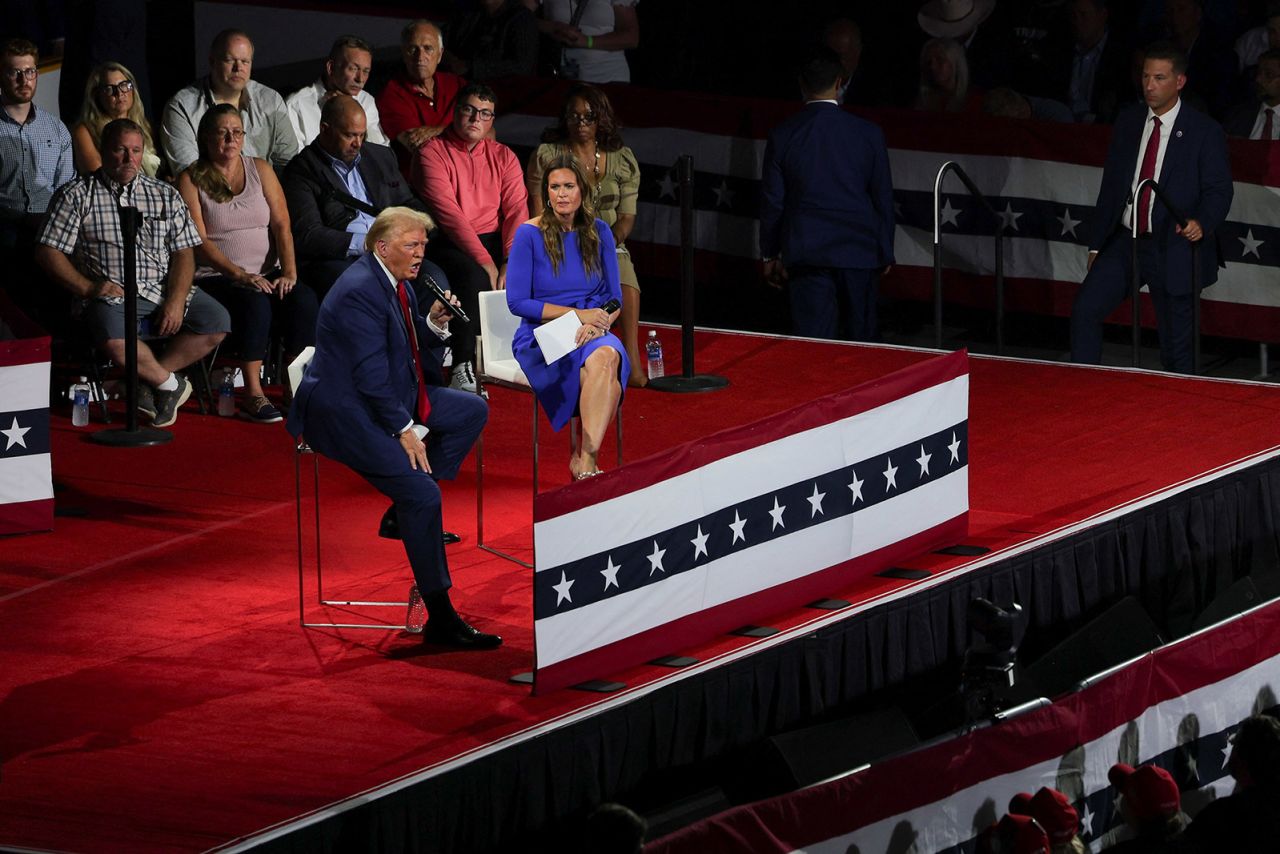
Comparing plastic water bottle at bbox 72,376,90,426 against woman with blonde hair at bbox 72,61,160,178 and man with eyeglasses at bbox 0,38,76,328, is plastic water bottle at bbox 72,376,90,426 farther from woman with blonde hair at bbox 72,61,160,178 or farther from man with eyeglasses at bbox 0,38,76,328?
woman with blonde hair at bbox 72,61,160,178

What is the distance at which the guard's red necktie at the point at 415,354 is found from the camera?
23.5 ft

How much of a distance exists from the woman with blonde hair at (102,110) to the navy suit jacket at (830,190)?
→ 118 inches

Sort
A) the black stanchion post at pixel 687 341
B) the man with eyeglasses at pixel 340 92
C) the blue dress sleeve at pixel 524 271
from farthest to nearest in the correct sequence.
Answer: the man with eyeglasses at pixel 340 92 → the black stanchion post at pixel 687 341 → the blue dress sleeve at pixel 524 271

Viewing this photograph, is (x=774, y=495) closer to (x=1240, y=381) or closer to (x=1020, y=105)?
(x=1240, y=381)

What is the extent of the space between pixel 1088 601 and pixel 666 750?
2177mm

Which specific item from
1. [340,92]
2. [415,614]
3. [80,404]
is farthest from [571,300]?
[340,92]

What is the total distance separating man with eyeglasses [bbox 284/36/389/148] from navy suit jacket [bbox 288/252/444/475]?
3461mm

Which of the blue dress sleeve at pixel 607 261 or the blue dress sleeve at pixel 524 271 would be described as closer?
the blue dress sleeve at pixel 524 271

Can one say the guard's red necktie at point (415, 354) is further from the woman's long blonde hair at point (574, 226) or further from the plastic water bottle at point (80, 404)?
the plastic water bottle at point (80, 404)

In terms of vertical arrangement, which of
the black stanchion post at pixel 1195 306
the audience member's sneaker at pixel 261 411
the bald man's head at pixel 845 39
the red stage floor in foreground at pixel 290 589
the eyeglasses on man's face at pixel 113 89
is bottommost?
the red stage floor in foreground at pixel 290 589

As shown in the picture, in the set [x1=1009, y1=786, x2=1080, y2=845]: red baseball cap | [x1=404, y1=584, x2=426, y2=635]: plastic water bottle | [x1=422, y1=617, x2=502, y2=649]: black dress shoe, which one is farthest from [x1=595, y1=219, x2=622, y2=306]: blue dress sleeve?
[x1=1009, y1=786, x2=1080, y2=845]: red baseball cap

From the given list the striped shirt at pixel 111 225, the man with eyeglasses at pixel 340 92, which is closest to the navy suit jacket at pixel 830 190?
the man with eyeglasses at pixel 340 92

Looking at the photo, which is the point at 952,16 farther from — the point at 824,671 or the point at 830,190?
the point at 824,671

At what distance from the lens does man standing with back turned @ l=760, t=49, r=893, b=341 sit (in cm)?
1068
